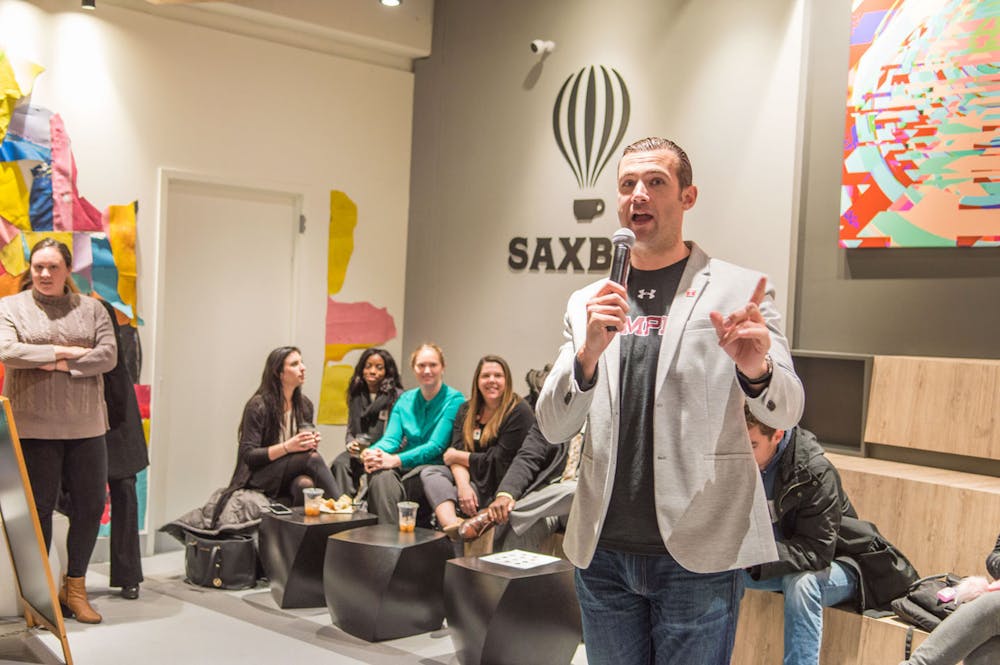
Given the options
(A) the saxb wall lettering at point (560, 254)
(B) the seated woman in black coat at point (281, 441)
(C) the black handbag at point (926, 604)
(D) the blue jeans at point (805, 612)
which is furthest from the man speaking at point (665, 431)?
(A) the saxb wall lettering at point (560, 254)

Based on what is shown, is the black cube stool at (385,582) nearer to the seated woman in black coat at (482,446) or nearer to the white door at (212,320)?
the seated woman in black coat at (482,446)

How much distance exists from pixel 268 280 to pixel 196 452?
3.87 ft

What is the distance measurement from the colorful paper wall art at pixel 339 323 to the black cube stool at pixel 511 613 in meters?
3.01

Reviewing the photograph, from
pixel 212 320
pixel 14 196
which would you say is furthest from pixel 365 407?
pixel 14 196

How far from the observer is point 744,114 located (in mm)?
5535

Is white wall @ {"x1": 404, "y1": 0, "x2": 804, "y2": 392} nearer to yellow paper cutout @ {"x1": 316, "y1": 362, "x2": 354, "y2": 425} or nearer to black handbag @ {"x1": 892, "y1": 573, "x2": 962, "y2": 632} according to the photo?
yellow paper cutout @ {"x1": 316, "y1": 362, "x2": 354, "y2": 425}

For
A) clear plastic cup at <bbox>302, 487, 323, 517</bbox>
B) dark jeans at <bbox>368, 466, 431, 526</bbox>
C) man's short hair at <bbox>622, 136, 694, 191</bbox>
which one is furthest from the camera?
dark jeans at <bbox>368, 466, 431, 526</bbox>

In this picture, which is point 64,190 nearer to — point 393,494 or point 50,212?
point 50,212

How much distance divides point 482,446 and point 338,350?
1867mm

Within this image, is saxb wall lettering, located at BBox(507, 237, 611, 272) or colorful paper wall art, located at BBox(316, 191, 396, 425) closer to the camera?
saxb wall lettering, located at BBox(507, 237, 611, 272)

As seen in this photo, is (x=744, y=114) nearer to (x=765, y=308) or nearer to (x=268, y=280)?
(x=268, y=280)

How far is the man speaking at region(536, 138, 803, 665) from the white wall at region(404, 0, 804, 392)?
11.6 feet

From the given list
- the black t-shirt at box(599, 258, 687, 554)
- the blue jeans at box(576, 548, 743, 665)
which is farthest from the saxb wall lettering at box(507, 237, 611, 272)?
the blue jeans at box(576, 548, 743, 665)

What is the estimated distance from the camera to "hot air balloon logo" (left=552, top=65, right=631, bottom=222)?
245 inches
